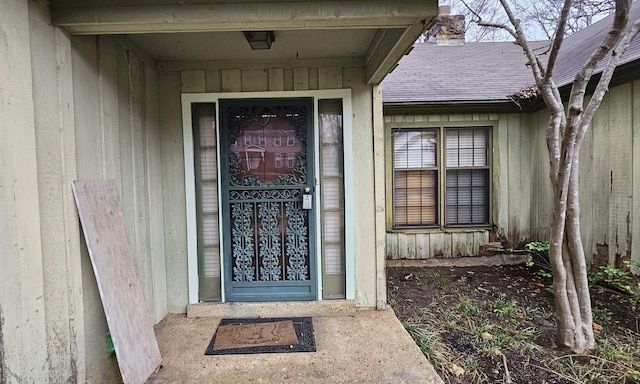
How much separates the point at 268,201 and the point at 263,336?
3.70 ft

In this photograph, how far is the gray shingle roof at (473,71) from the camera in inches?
185

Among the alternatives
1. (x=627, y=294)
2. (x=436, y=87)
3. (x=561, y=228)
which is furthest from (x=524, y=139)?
(x=561, y=228)

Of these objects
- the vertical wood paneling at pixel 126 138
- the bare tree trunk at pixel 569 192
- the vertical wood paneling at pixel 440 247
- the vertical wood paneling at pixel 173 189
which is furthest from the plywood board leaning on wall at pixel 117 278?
the vertical wood paneling at pixel 440 247

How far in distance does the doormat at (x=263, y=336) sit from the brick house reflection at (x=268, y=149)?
1236 mm

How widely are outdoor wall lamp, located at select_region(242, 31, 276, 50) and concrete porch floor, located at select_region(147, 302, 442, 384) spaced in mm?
2211

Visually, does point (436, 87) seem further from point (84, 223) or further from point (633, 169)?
point (84, 223)

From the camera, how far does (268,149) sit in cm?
319

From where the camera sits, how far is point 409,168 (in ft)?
16.5

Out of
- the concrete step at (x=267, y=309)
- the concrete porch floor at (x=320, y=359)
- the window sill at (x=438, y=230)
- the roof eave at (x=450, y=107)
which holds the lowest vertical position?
the concrete porch floor at (x=320, y=359)

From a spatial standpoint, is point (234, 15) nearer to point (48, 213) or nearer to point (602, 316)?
point (48, 213)

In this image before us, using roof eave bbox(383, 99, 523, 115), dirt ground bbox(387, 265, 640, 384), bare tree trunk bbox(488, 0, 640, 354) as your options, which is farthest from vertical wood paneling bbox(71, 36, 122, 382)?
roof eave bbox(383, 99, 523, 115)

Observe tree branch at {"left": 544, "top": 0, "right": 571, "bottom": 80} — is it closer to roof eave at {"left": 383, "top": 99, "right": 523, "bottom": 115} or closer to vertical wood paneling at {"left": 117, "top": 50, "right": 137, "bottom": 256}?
roof eave at {"left": 383, "top": 99, "right": 523, "bottom": 115}

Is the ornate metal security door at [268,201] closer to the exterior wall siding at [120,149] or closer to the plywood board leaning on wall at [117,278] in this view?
the exterior wall siding at [120,149]

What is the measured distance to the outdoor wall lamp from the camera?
8.01 feet
